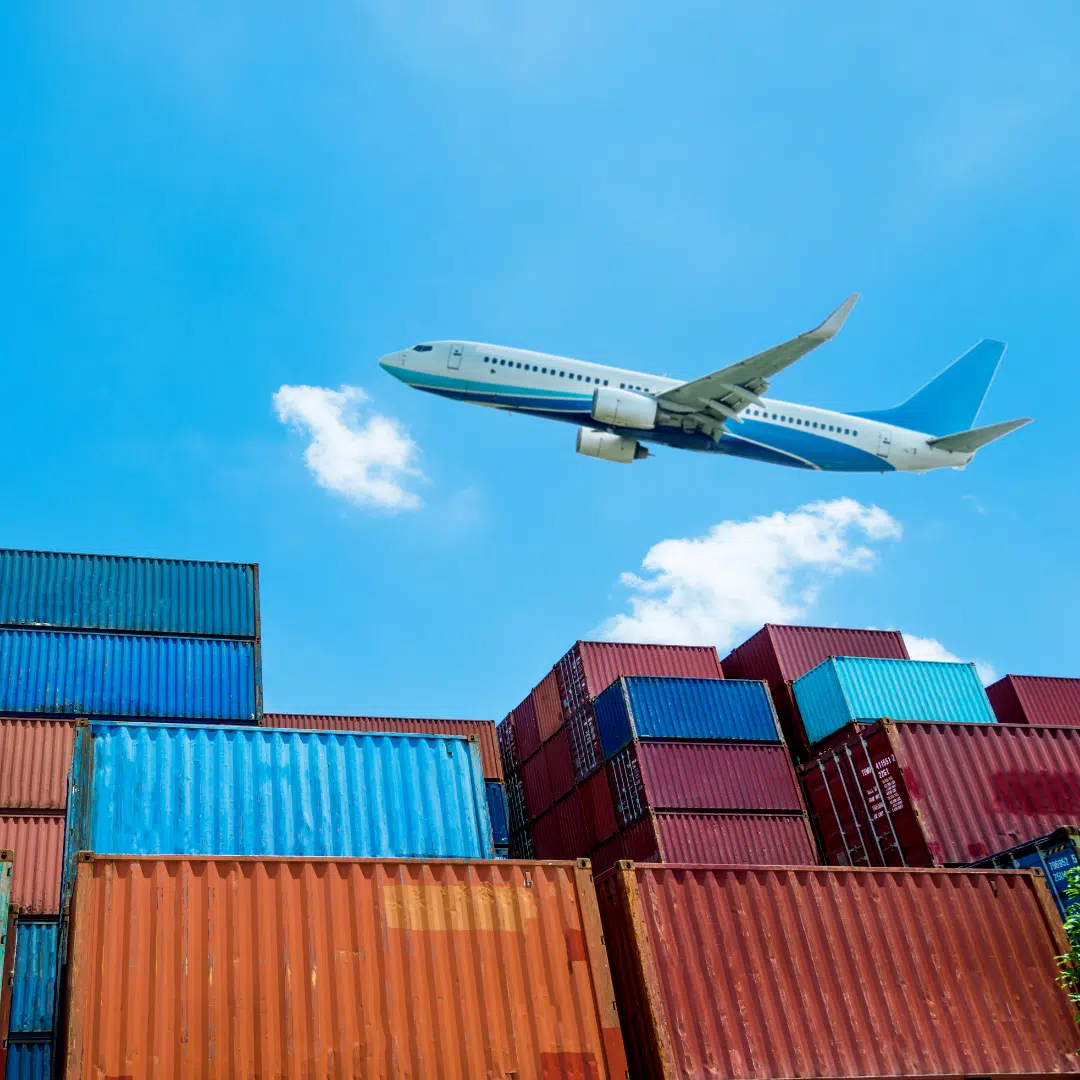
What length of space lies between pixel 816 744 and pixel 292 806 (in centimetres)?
1557

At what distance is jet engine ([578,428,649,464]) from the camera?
3253cm

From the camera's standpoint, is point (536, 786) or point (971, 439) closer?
point (536, 786)

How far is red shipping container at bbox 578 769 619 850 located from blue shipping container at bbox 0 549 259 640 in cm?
962

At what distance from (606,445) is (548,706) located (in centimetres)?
921

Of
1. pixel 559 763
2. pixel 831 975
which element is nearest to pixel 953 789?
pixel 831 975

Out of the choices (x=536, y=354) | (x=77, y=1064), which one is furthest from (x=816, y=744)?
(x=77, y=1064)

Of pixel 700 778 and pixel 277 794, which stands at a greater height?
pixel 700 778

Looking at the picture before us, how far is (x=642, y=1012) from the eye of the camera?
10.1 metres

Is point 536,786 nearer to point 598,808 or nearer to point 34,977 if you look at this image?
point 598,808

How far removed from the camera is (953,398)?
43.8 m

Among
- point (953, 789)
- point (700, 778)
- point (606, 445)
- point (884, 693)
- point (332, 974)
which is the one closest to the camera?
point (332, 974)

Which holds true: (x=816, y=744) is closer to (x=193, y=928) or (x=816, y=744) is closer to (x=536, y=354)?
(x=536, y=354)

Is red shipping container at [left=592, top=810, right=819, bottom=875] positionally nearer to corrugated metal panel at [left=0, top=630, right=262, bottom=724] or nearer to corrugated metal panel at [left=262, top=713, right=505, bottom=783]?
corrugated metal panel at [left=262, top=713, right=505, bottom=783]

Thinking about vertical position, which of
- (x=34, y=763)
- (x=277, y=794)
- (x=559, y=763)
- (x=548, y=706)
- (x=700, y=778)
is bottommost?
(x=277, y=794)
